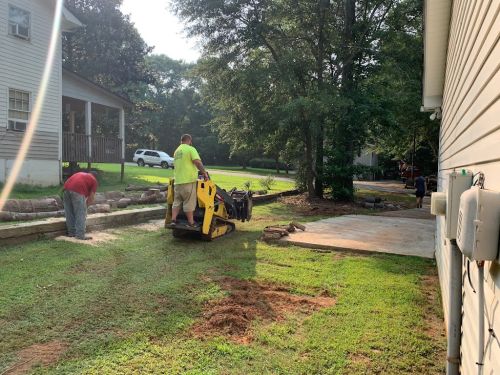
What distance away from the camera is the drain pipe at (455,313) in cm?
298

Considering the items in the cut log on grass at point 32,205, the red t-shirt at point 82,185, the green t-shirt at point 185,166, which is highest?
the green t-shirt at point 185,166

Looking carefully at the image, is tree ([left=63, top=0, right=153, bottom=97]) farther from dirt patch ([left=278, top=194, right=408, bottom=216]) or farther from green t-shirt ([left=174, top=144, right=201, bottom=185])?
green t-shirt ([left=174, top=144, right=201, bottom=185])

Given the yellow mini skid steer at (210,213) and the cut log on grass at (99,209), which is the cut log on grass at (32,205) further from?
the yellow mini skid steer at (210,213)

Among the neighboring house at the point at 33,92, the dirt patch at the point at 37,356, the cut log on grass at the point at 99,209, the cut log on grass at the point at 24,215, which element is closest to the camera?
the dirt patch at the point at 37,356

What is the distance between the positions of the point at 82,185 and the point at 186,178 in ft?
6.28

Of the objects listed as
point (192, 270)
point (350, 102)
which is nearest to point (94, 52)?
point (350, 102)

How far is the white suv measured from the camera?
3938cm

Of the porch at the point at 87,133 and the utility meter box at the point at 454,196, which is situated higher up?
the porch at the point at 87,133

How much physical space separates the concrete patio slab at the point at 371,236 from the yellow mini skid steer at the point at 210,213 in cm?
141

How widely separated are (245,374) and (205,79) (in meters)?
18.3

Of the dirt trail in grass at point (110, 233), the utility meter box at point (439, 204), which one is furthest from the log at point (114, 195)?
the utility meter box at point (439, 204)

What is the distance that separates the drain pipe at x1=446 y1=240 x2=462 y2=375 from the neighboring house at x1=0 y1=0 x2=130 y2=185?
574 inches

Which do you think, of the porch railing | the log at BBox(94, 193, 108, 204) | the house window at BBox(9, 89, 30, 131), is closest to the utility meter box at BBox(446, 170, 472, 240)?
the log at BBox(94, 193, 108, 204)

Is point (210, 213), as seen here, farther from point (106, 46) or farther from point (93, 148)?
point (106, 46)
